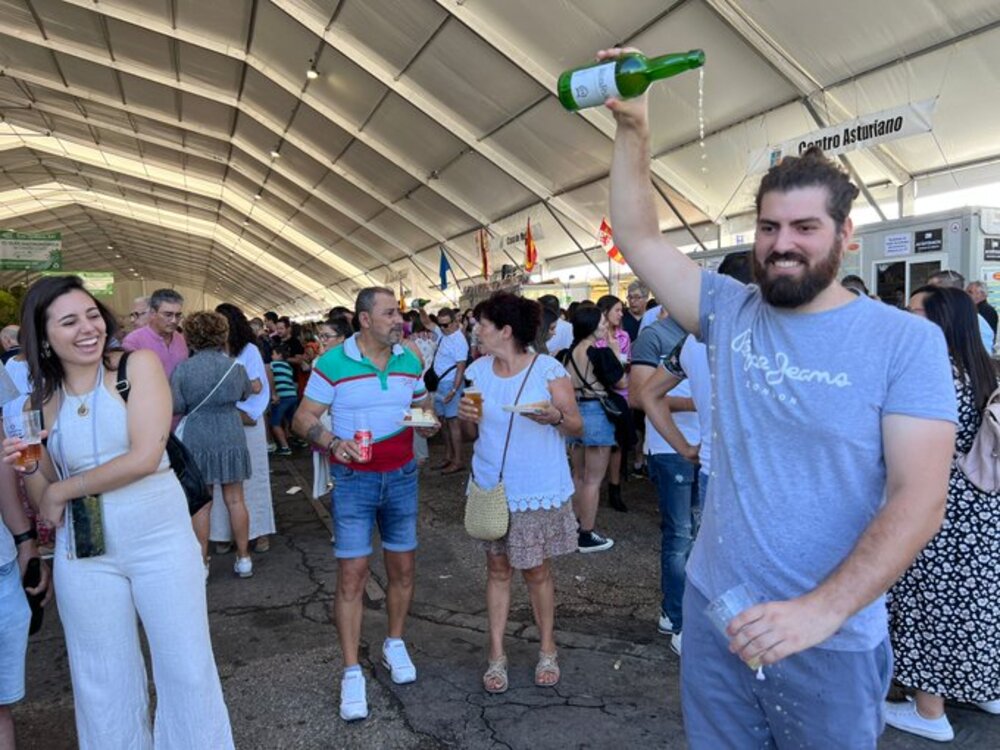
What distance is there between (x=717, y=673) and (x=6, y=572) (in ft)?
7.50

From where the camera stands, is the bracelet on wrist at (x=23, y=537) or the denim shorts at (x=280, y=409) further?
the denim shorts at (x=280, y=409)

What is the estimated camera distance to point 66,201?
34.8 metres

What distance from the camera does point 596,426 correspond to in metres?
5.77

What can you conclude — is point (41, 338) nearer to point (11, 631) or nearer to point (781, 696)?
point (11, 631)

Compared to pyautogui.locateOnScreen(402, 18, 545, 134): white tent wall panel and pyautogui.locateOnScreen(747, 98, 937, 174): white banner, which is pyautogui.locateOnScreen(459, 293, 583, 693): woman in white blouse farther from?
pyautogui.locateOnScreen(402, 18, 545, 134): white tent wall panel

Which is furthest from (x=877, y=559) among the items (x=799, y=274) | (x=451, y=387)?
(x=451, y=387)

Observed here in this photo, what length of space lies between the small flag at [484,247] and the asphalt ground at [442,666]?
1656 centimetres

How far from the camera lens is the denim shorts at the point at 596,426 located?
18.9 ft

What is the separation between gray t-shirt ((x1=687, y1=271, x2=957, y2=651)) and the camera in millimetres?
1466

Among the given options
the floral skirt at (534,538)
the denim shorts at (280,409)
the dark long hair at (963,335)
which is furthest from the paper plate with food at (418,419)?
the denim shorts at (280,409)

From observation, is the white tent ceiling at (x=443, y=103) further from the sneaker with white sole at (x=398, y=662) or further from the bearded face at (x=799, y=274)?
the sneaker with white sole at (x=398, y=662)

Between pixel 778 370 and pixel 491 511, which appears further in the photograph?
pixel 491 511

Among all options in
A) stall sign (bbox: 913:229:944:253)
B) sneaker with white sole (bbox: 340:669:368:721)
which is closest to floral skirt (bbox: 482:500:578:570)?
sneaker with white sole (bbox: 340:669:368:721)

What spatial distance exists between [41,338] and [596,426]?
415 cm
